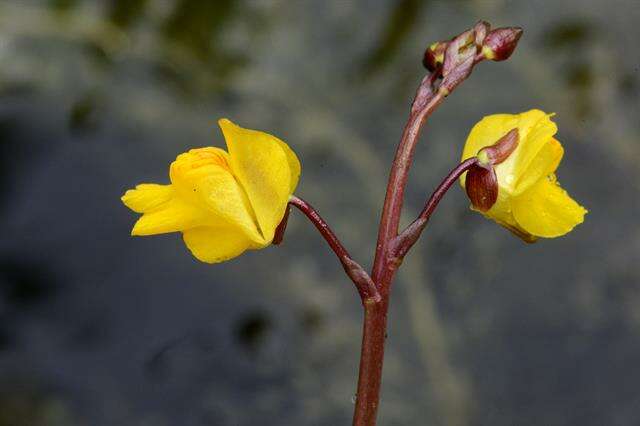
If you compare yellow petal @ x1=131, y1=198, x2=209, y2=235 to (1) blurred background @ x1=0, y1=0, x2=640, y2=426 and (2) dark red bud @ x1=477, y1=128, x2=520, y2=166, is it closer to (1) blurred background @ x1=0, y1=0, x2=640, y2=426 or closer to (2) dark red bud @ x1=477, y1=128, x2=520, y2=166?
(2) dark red bud @ x1=477, y1=128, x2=520, y2=166

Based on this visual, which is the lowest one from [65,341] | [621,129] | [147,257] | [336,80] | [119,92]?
[65,341]

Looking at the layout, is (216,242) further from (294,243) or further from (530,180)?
(294,243)

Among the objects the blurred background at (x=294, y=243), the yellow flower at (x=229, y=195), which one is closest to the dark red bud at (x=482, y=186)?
the yellow flower at (x=229, y=195)

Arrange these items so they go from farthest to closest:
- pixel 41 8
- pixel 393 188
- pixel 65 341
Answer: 1. pixel 41 8
2. pixel 65 341
3. pixel 393 188

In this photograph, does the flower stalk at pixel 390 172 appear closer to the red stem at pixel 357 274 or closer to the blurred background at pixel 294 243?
the red stem at pixel 357 274

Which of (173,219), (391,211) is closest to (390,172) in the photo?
(391,211)

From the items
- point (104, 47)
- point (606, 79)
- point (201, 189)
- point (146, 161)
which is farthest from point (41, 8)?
point (201, 189)

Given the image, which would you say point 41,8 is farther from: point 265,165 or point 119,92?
point 265,165
